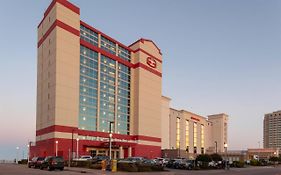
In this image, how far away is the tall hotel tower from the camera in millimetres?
85562

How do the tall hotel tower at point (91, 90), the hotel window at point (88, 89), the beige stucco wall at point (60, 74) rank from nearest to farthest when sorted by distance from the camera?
1. the beige stucco wall at point (60, 74)
2. the tall hotel tower at point (91, 90)
3. the hotel window at point (88, 89)

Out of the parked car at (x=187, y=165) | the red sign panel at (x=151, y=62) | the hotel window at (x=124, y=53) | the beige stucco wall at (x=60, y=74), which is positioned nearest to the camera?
the parked car at (x=187, y=165)

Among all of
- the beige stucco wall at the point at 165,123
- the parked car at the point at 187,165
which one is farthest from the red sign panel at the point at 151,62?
the parked car at the point at 187,165

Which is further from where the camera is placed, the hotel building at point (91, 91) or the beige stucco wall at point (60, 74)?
the hotel building at point (91, 91)

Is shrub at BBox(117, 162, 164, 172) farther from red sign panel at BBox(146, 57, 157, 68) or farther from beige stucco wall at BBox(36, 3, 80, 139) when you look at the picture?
red sign panel at BBox(146, 57, 157, 68)

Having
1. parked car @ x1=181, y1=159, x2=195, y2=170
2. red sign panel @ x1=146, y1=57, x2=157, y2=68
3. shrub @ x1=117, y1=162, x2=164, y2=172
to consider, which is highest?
red sign panel @ x1=146, y1=57, x2=157, y2=68

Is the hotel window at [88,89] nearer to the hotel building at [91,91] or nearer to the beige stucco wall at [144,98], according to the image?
the hotel building at [91,91]

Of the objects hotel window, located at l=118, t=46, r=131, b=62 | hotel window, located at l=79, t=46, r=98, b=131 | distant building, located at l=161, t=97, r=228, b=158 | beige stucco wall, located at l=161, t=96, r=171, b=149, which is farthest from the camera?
distant building, located at l=161, t=97, r=228, b=158

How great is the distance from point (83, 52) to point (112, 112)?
20971 mm

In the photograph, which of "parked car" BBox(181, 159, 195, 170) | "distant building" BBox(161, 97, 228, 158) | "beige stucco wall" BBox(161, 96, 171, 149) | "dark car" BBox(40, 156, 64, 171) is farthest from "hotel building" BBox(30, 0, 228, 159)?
"dark car" BBox(40, 156, 64, 171)

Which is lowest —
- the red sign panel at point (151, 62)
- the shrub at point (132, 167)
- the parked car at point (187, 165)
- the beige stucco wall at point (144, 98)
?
the parked car at point (187, 165)

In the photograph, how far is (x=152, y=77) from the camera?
121 m

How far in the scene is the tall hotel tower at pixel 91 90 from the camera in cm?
8556

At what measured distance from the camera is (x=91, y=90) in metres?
97.2
